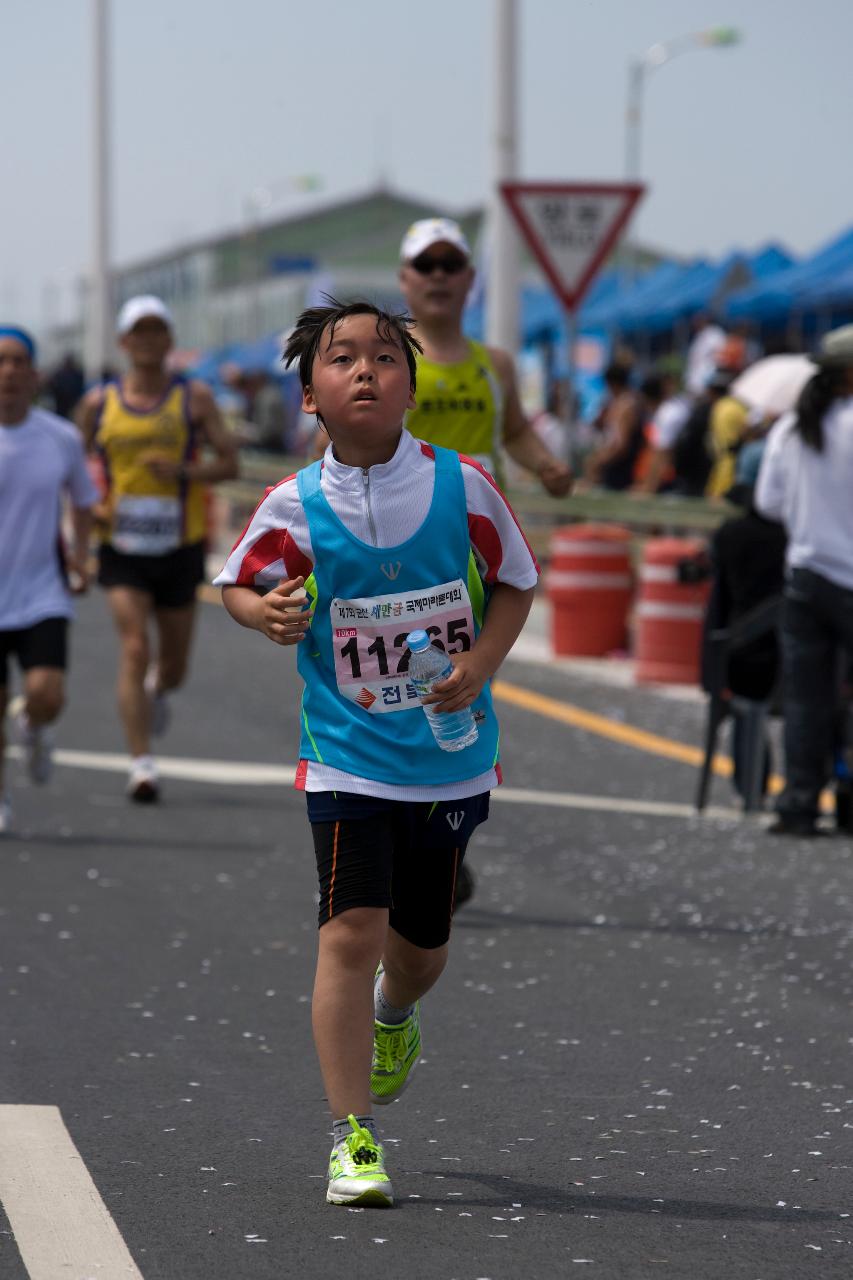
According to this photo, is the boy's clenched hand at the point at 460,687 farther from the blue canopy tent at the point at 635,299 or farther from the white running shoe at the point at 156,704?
the blue canopy tent at the point at 635,299

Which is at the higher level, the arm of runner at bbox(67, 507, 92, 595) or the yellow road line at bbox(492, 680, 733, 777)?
the arm of runner at bbox(67, 507, 92, 595)

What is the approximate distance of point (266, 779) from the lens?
36.4ft

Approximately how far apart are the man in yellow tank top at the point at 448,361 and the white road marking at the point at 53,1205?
10.1 ft

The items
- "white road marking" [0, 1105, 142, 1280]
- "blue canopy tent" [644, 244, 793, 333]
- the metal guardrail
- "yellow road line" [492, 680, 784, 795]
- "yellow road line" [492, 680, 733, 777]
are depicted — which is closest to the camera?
"white road marking" [0, 1105, 142, 1280]

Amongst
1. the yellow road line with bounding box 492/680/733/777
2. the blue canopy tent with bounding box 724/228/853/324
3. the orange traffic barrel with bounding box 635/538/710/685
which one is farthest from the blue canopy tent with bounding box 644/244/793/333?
the yellow road line with bounding box 492/680/733/777

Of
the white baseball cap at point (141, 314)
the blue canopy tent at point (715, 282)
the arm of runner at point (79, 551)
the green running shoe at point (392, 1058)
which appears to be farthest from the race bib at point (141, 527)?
the blue canopy tent at point (715, 282)

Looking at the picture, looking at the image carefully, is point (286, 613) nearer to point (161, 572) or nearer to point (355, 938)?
point (355, 938)

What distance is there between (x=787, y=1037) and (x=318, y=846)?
6.45 feet

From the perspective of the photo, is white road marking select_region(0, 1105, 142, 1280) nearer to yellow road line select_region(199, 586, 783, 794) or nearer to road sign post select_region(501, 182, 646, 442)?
yellow road line select_region(199, 586, 783, 794)

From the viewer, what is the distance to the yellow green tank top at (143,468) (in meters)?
10.3

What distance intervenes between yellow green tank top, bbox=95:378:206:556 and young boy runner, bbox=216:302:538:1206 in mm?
5529

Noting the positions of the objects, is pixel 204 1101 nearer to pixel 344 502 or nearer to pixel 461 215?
→ pixel 344 502

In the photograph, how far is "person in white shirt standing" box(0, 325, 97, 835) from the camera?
9297 millimetres

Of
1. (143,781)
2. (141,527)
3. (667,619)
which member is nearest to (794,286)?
(667,619)
